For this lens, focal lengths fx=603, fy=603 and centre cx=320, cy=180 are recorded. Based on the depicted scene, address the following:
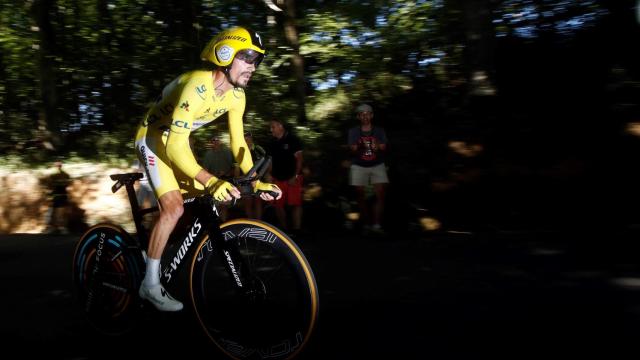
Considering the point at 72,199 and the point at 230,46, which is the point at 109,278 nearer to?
the point at 230,46

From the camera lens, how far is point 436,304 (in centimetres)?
461

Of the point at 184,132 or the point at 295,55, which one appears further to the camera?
the point at 295,55

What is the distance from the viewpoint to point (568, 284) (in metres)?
5.03

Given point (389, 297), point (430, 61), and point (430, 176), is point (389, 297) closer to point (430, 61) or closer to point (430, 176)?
point (430, 176)

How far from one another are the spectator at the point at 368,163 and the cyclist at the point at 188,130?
4.73 meters

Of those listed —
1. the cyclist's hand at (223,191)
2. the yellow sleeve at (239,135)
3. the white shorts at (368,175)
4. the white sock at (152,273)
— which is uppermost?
the yellow sleeve at (239,135)

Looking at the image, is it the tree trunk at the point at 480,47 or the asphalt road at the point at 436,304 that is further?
the tree trunk at the point at 480,47

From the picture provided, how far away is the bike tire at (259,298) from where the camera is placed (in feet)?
10.6

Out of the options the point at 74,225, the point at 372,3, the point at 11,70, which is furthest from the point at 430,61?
the point at 11,70

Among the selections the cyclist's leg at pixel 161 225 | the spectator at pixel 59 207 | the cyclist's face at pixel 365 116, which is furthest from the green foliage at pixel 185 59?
the cyclist's leg at pixel 161 225

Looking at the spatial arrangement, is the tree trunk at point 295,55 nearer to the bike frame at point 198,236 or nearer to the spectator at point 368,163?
the spectator at point 368,163

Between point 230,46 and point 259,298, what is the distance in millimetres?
1459

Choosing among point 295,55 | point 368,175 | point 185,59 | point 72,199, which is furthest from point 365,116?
point 185,59

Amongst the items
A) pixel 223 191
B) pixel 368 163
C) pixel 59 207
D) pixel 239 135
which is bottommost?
pixel 59 207
